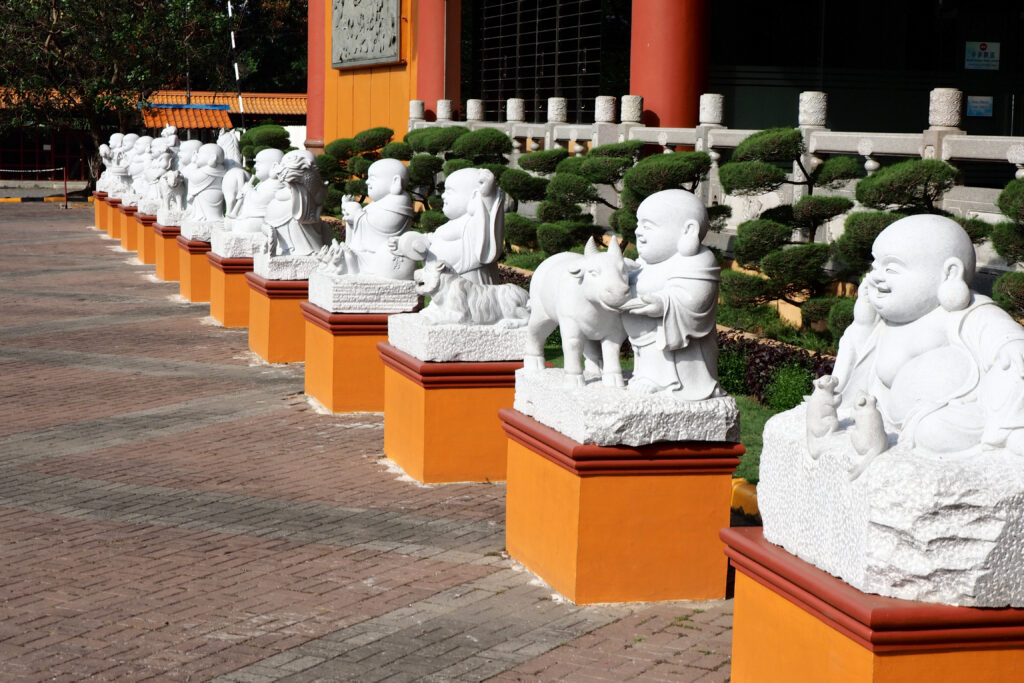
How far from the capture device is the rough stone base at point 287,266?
39.7ft

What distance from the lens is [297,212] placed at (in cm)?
1207

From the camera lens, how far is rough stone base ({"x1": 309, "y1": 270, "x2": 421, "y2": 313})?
394 inches

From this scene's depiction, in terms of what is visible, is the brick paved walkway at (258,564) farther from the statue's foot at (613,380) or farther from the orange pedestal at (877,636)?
the statue's foot at (613,380)

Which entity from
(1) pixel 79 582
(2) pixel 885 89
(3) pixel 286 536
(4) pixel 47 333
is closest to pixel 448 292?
(3) pixel 286 536

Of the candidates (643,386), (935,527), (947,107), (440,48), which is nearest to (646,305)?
(643,386)

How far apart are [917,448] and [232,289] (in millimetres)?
11464

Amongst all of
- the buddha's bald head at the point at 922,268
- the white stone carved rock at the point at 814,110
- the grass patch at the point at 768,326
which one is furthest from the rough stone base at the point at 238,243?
the buddha's bald head at the point at 922,268

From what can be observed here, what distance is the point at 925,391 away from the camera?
410 centimetres

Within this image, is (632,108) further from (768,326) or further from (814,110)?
(768,326)

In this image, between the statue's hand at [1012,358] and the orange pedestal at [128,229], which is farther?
the orange pedestal at [128,229]

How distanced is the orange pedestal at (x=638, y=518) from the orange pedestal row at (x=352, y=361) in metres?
4.26

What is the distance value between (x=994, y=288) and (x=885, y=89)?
496 inches

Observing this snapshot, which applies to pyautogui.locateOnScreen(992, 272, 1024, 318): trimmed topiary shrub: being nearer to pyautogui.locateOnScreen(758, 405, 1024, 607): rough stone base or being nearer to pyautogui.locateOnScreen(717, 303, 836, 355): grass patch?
pyautogui.locateOnScreen(717, 303, 836, 355): grass patch

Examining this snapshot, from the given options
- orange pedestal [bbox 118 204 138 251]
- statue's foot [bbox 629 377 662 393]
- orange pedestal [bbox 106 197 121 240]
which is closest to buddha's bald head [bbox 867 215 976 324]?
statue's foot [bbox 629 377 662 393]
